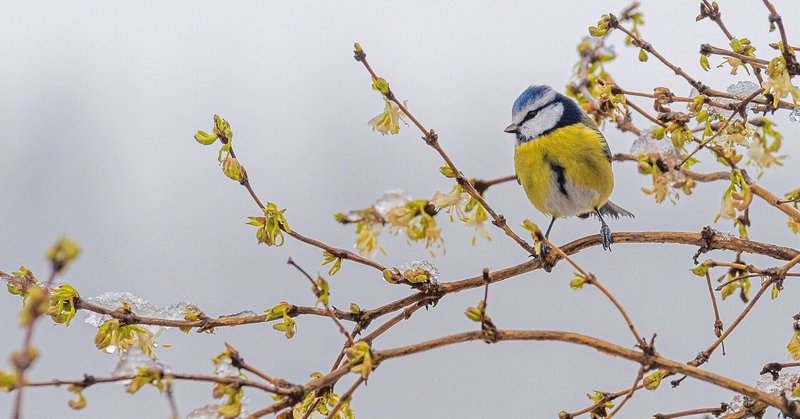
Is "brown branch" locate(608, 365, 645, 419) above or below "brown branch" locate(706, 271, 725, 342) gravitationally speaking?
below

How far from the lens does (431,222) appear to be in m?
0.63

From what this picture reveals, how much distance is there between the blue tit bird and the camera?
3.48ft

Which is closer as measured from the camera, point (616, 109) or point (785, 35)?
point (785, 35)

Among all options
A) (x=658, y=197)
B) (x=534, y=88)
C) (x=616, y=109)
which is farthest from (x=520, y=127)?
(x=658, y=197)

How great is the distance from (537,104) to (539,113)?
0.04 ft

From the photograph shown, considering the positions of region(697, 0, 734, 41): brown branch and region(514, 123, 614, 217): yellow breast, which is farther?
region(514, 123, 614, 217): yellow breast

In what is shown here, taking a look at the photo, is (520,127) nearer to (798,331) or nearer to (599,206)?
(599,206)

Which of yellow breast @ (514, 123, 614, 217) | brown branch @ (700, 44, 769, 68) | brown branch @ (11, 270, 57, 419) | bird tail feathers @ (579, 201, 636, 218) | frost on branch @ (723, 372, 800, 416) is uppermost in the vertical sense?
bird tail feathers @ (579, 201, 636, 218)

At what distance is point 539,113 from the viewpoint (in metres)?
1.13

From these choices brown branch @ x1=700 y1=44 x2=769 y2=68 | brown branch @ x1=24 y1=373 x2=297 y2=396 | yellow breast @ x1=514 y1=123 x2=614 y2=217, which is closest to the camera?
brown branch @ x1=24 y1=373 x2=297 y2=396

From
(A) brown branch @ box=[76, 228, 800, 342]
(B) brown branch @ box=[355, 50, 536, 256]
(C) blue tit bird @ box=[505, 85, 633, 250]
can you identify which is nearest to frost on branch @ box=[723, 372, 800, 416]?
(A) brown branch @ box=[76, 228, 800, 342]

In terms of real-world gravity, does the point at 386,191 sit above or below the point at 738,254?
below

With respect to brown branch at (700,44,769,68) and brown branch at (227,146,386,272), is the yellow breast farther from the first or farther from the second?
brown branch at (227,146,386,272)

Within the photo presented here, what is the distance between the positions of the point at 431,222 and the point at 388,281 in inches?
3.7
